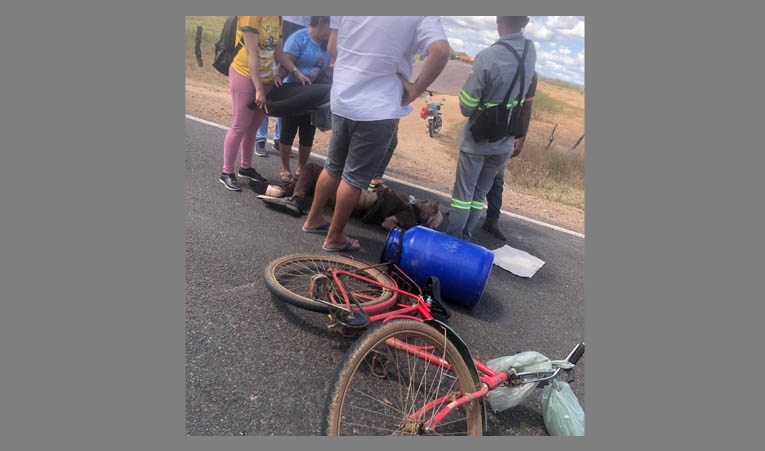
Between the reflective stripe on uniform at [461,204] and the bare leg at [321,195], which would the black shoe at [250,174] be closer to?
the bare leg at [321,195]

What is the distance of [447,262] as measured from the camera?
2.99m

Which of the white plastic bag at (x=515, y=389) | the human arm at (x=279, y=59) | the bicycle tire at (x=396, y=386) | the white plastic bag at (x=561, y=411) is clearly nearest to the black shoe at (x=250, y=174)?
the human arm at (x=279, y=59)

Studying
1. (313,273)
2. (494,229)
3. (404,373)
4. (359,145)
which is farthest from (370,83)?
(494,229)

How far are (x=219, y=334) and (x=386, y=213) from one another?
7.11 ft

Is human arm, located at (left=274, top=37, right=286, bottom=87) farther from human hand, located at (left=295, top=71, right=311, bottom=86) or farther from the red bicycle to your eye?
the red bicycle

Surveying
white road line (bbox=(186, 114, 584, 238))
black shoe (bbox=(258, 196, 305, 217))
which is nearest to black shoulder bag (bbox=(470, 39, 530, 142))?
black shoe (bbox=(258, 196, 305, 217))

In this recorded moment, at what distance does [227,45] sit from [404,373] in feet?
10.7

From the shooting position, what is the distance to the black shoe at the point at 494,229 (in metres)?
4.71

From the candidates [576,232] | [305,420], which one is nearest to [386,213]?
[305,420]

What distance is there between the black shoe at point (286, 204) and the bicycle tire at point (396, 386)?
2.01 m

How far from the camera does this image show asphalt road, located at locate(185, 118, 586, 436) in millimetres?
2012

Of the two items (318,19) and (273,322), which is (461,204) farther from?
(318,19)

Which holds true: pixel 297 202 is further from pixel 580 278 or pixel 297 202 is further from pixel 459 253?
pixel 580 278

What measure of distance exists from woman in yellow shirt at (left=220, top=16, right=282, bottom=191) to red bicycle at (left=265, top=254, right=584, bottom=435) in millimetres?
1864
